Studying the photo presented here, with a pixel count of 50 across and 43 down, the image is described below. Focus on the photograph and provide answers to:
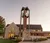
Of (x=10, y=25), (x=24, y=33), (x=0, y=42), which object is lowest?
(x=0, y=42)

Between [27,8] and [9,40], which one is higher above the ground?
[27,8]

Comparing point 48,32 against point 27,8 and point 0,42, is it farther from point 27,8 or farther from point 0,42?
point 0,42

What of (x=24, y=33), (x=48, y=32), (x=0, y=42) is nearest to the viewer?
(x=0, y=42)

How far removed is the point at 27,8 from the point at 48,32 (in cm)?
373

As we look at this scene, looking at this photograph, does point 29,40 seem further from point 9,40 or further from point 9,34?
point 9,34

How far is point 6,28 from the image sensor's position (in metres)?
12.3

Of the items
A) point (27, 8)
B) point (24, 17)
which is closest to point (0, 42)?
point (24, 17)

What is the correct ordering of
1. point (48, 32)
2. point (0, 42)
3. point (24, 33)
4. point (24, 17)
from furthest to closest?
point (48, 32) < point (24, 17) < point (24, 33) < point (0, 42)

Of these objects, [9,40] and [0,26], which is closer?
[9,40]

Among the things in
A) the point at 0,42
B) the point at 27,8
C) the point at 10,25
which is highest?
the point at 27,8

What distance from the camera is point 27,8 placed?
11.9 meters

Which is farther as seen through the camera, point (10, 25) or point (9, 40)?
point (10, 25)

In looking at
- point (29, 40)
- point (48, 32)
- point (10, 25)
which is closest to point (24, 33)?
point (29, 40)

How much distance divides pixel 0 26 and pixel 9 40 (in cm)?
251
